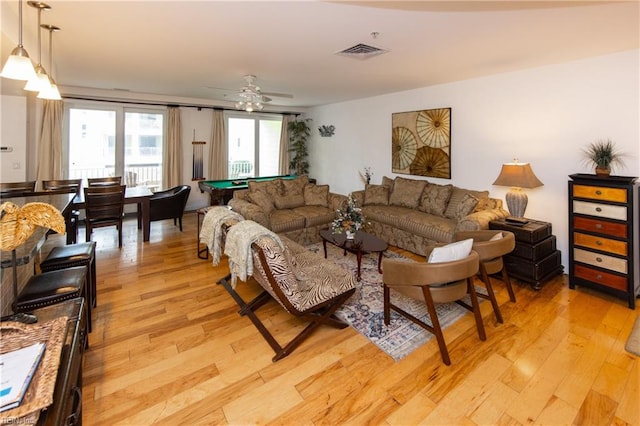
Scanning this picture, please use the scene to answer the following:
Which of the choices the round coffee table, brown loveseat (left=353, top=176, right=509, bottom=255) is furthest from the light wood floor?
brown loveseat (left=353, top=176, right=509, bottom=255)

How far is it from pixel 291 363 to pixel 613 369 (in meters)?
2.37

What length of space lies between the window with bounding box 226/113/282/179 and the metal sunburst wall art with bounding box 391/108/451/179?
374 cm

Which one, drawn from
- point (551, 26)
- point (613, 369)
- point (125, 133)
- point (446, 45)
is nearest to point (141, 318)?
point (613, 369)

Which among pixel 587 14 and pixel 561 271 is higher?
pixel 587 14

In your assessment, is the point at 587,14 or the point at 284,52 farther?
the point at 284,52

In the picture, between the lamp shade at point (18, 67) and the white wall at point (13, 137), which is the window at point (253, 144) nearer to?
the white wall at point (13, 137)

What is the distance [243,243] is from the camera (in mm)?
2432

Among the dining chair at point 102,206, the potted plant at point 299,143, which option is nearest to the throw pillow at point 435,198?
the potted plant at point 299,143

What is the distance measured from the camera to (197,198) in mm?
7777

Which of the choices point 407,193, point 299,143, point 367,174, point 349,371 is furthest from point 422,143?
point 349,371

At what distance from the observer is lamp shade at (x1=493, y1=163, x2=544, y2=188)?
12.5 ft

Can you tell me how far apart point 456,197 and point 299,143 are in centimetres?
511

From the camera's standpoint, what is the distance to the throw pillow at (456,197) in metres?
4.70

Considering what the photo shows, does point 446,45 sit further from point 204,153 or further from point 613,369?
point 204,153
